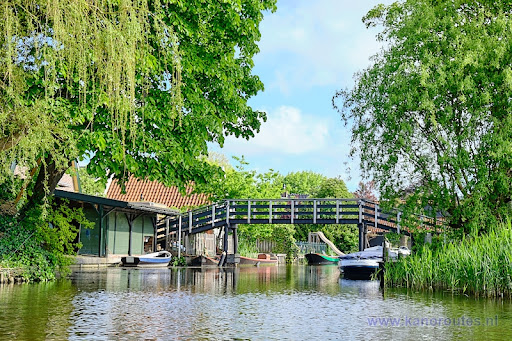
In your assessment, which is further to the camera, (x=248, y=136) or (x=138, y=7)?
(x=248, y=136)

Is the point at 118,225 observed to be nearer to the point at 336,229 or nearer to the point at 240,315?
the point at 240,315

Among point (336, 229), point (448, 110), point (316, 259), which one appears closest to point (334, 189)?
point (336, 229)

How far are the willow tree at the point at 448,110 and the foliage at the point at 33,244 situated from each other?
1131 cm

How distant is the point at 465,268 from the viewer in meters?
18.5

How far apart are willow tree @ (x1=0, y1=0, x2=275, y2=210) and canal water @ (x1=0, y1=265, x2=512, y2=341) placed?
3.10 metres

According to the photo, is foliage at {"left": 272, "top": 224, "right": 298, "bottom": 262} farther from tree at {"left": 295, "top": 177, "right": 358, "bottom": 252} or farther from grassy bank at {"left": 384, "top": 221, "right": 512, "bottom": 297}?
grassy bank at {"left": 384, "top": 221, "right": 512, "bottom": 297}

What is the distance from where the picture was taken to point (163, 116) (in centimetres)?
1970

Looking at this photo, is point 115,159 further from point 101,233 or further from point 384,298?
point 101,233

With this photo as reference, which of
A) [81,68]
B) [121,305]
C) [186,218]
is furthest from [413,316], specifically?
[186,218]

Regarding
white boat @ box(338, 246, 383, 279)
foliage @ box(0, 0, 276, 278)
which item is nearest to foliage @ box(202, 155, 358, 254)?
white boat @ box(338, 246, 383, 279)

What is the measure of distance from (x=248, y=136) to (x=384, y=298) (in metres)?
9.18

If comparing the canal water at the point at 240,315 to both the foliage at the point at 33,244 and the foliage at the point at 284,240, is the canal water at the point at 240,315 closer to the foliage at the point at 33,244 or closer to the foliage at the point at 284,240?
the foliage at the point at 33,244

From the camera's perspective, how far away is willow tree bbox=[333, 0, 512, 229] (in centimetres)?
2217

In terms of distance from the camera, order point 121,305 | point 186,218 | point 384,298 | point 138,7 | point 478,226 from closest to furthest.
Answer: point 138,7 → point 121,305 → point 384,298 → point 478,226 → point 186,218
